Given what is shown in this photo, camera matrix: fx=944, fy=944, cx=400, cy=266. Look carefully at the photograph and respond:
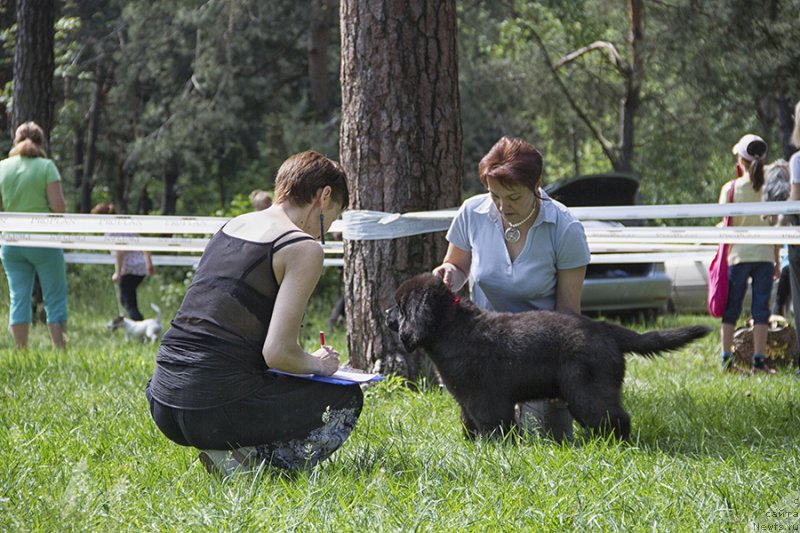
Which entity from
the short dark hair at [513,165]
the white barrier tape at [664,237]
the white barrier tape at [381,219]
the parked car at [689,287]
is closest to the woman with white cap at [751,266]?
the white barrier tape at [664,237]

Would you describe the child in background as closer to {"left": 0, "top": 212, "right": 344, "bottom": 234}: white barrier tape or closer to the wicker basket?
{"left": 0, "top": 212, "right": 344, "bottom": 234}: white barrier tape

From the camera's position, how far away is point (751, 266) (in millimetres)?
7574

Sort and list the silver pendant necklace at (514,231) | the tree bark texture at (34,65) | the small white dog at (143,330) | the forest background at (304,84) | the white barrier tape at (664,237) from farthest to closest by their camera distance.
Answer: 1. the forest background at (304,84)
2. the tree bark texture at (34,65)
3. the small white dog at (143,330)
4. the white barrier tape at (664,237)
5. the silver pendant necklace at (514,231)

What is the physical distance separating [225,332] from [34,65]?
8.97m

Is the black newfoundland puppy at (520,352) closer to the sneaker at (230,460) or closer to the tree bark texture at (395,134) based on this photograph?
the sneaker at (230,460)

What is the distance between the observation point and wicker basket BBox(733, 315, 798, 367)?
7.74 metres

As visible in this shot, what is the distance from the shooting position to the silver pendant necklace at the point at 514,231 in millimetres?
4738

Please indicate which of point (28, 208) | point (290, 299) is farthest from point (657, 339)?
point (28, 208)

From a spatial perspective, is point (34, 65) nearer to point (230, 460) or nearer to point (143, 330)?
point (143, 330)

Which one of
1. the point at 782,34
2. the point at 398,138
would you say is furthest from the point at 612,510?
the point at 782,34

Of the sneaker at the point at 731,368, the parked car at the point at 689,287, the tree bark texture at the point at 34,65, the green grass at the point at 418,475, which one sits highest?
the tree bark texture at the point at 34,65

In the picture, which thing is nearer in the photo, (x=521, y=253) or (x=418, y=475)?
(x=418, y=475)

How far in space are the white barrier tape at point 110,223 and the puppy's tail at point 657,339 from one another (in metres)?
2.65

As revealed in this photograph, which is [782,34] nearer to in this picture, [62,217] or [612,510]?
[62,217]
